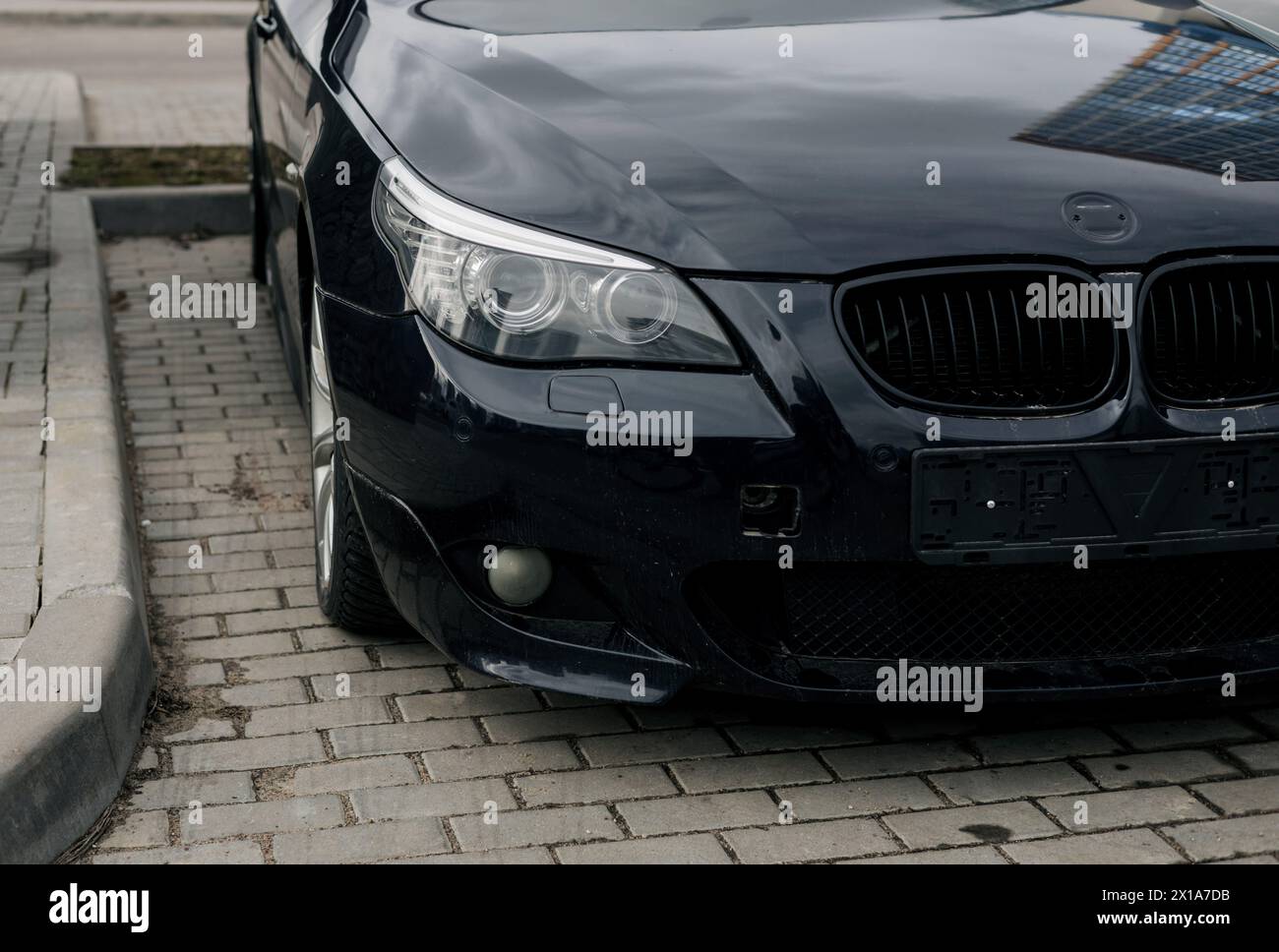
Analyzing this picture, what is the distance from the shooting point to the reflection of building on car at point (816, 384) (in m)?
2.65

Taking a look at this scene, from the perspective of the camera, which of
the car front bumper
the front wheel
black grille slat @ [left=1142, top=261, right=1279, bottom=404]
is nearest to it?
the car front bumper

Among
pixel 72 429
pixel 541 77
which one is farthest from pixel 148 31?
pixel 541 77

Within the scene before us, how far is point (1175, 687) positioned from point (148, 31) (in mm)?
18363

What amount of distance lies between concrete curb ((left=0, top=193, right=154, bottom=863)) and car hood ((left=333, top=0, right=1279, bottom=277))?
1.08m

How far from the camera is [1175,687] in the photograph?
284 cm

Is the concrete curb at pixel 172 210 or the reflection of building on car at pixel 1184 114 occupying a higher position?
the reflection of building on car at pixel 1184 114

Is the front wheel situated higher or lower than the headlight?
lower

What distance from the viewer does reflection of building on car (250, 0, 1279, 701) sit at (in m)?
2.65

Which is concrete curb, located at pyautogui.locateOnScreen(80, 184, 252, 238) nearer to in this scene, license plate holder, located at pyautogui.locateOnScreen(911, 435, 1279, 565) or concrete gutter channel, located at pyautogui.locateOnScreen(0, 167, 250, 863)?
concrete gutter channel, located at pyautogui.locateOnScreen(0, 167, 250, 863)

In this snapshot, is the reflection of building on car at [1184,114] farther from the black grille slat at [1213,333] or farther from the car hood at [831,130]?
the black grille slat at [1213,333]

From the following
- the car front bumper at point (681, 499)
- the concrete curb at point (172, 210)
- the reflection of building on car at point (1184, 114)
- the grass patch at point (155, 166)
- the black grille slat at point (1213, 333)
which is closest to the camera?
the car front bumper at point (681, 499)

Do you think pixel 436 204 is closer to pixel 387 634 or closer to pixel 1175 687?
pixel 387 634

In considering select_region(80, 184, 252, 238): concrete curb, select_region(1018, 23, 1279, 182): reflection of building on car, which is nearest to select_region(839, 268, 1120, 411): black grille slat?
select_region(1018, 23, 1279, 182): reflection of building on car

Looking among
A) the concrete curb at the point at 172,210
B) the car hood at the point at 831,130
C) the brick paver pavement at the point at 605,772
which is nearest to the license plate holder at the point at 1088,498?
the car hood at the point at 831,130
